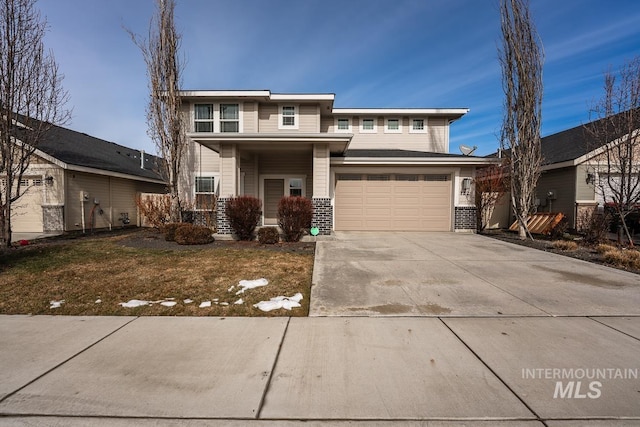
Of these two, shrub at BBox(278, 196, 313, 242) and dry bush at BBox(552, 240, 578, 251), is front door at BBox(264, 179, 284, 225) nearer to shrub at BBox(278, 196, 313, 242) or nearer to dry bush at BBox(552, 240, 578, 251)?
shrub at BBox(278, 196, 313, 242)

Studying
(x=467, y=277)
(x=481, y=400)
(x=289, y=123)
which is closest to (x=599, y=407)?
(x=481, y=400)

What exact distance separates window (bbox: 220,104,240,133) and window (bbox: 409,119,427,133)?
945 centimetres

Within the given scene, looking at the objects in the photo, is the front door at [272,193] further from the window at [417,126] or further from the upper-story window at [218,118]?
the window at [417,126]

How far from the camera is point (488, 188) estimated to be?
12734mm

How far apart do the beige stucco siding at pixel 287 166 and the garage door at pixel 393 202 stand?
5.86 ft

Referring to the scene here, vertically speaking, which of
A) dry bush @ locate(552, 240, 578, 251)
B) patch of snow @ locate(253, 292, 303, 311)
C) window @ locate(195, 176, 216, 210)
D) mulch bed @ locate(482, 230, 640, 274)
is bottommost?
patch of snow @ locate(253, 292, 303, 311)

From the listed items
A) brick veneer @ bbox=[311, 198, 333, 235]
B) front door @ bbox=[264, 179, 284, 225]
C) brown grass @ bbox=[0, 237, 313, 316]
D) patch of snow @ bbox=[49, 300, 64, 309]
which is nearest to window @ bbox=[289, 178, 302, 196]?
front door @ bbox=[264, 179, 284, 225]

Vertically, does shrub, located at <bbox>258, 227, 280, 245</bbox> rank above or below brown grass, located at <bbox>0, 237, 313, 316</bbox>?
above

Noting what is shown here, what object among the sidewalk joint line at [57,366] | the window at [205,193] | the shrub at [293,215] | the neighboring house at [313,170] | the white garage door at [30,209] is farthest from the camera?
the window at [205,193]

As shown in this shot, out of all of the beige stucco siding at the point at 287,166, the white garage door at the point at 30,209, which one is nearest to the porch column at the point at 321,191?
the beige stucco siding at the point at 287,166

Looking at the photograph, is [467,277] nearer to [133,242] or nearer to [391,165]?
[391,165]

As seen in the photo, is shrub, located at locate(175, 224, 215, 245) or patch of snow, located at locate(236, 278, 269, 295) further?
shrub, located at locate(175, 224, 215, 245)

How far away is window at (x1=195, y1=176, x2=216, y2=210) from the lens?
12826 mm

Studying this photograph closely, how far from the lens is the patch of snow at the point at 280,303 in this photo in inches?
164
